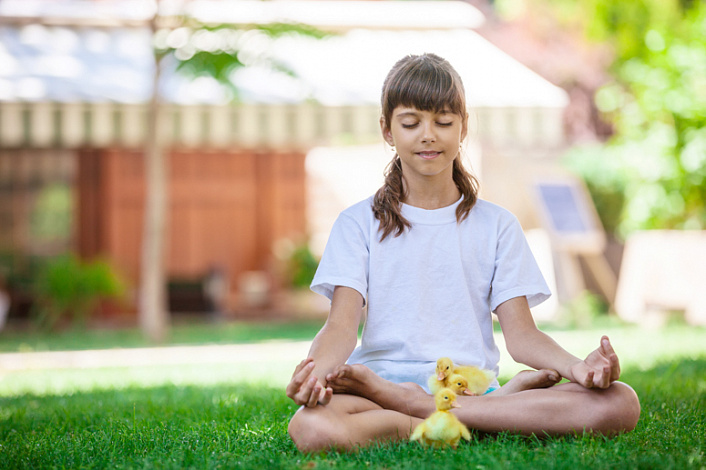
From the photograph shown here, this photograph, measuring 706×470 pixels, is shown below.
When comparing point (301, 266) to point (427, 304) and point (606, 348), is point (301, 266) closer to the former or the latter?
point (427, 304)

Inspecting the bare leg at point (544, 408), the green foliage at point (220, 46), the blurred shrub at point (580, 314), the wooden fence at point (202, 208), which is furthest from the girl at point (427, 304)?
the wooden fence at point (202, 208)

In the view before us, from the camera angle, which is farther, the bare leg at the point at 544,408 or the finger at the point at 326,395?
the bare leg at the point at 544,408

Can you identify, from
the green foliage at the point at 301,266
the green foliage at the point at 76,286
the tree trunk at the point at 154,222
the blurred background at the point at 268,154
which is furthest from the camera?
the green foliage at the point at 301,266

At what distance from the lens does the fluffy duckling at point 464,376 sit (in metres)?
2.91

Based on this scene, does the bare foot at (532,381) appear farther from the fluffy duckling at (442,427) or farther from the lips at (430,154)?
the lips at (430,154)

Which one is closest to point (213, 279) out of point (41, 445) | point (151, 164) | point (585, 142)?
point (151, 164)

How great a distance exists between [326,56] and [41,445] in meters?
8.42

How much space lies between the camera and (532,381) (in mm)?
3070

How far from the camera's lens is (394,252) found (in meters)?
3.32

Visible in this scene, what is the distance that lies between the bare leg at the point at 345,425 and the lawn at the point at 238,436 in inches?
2.1

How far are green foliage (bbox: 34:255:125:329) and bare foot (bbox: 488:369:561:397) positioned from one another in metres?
8.06

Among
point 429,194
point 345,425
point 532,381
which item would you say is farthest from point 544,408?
point 429,194

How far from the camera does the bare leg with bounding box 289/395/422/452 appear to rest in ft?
9.34

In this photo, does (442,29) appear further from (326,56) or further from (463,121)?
(463,121)
